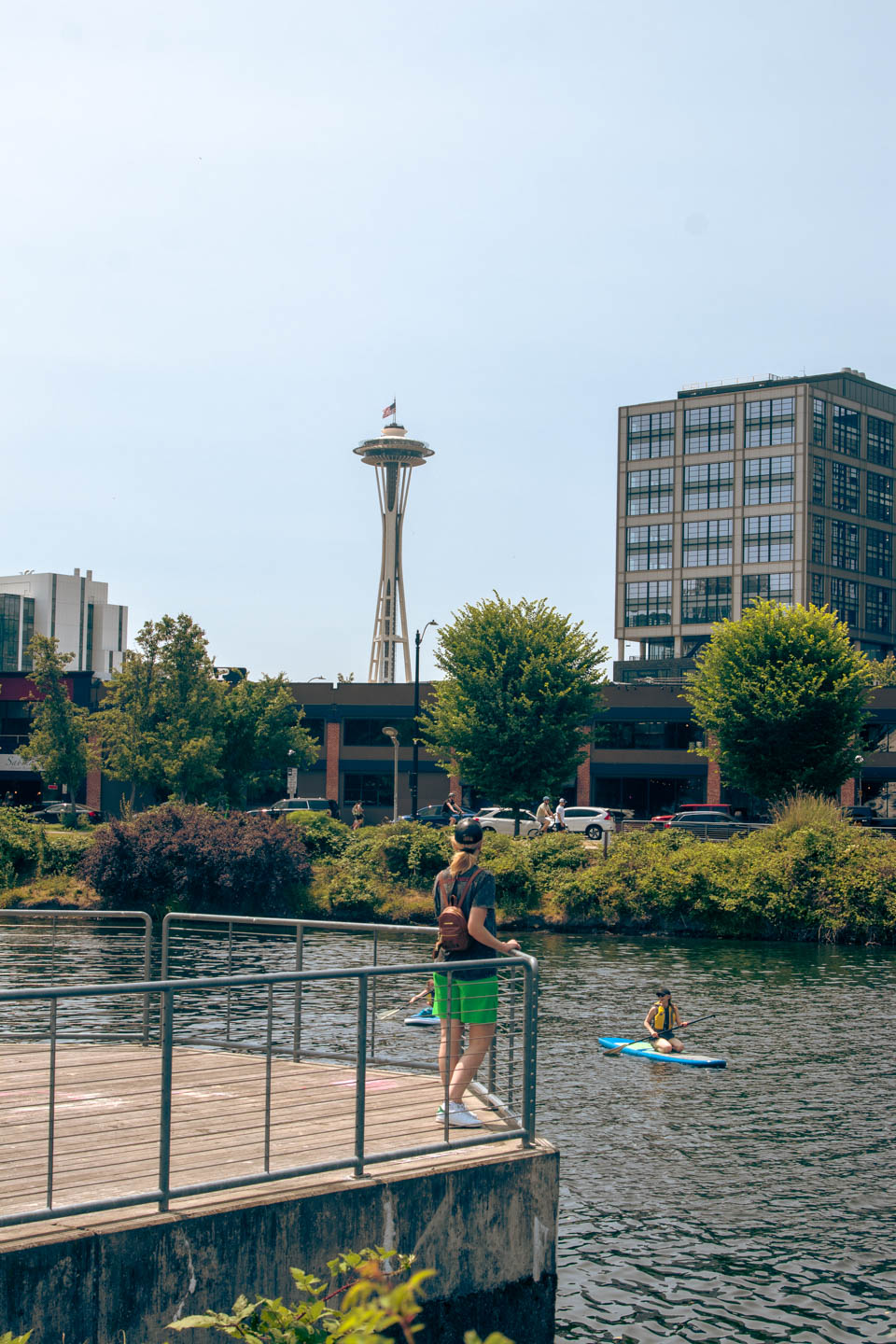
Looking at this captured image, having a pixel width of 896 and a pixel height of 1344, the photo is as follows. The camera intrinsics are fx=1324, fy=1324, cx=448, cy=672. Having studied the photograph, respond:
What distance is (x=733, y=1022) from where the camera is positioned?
2336 cm

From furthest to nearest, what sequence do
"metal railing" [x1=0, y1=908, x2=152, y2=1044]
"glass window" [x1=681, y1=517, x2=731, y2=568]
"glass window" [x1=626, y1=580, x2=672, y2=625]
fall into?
"glass window" [x1=626, y1=580, x2=672, y2=625], "glass window" [x1=681, y1=517, x2=731, y2=568], "metal railing" [x1=0, y1=908, x2=152, y2=1044]

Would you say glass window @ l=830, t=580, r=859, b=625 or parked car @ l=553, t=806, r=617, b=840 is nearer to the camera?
parked car @ l=553, t=806, r=617, b=840

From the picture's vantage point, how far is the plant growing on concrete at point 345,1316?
9.08 feet

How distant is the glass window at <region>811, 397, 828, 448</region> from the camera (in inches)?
4240

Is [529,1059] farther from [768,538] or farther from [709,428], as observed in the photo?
[709,428]

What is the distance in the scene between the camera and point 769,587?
110 meters

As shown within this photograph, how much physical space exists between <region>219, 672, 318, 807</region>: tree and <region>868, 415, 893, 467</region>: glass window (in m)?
66.8

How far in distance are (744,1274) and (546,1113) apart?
18.5 ft

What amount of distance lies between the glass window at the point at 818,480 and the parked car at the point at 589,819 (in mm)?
55248

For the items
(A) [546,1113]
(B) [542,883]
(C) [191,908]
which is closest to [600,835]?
(B) [542,883]

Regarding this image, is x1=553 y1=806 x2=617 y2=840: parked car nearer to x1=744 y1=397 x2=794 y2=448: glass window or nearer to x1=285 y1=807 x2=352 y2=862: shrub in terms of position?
x1=285 y1=807 x2=352 y2=862: shrub

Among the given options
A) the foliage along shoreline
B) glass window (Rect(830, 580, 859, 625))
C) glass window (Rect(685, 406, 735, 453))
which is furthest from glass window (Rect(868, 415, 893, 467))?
the foliage along shoreline

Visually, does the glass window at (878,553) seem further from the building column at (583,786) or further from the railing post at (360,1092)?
the railing post at (360,1092)

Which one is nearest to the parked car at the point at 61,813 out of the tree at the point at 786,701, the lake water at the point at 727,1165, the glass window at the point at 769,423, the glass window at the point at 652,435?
the tree at the point at 786,701
